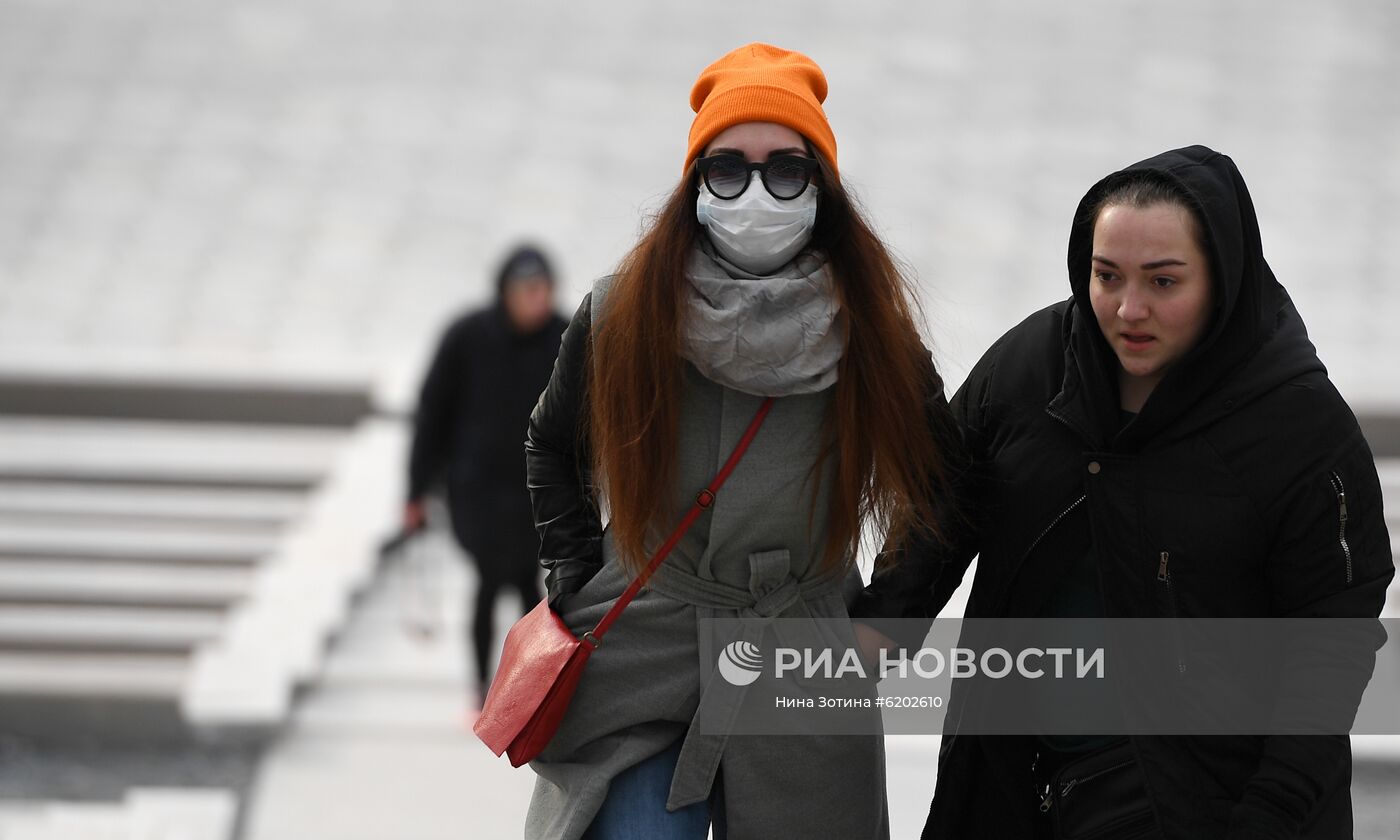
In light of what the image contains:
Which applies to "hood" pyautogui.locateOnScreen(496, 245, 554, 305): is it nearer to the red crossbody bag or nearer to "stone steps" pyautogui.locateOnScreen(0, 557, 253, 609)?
"stone steps" pyautogui.locateOnScreen(0, 557, 253, 609)

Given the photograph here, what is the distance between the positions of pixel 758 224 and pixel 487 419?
298 centimetres

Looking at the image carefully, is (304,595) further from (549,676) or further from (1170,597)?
(1170,597)

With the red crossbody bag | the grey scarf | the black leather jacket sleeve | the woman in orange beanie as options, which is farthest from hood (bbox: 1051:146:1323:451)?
the black leather jacket sleeve

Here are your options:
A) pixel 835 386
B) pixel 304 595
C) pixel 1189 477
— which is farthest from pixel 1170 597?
pixel 304 595

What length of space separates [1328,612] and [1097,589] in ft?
1.15

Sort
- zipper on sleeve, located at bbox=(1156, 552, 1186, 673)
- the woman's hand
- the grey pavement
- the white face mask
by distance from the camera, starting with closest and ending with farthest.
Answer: zipper on sleeve, located at bbox=(1156, 552, 1186, 673) < the white face mask < the woman's hand < the grey pavement

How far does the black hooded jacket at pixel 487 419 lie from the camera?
17.9 ft

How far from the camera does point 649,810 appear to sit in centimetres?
269

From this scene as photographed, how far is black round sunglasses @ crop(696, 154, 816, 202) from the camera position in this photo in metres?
2.61

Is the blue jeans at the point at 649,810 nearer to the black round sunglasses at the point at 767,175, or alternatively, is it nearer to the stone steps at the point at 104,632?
the black round sunglasses at the point at 767,175

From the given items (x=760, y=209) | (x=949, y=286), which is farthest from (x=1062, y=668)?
(x=949, y=286)

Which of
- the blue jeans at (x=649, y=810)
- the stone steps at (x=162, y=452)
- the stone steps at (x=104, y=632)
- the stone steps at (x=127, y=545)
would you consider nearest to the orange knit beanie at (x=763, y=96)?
the blue jeans at (x=649, y=810)

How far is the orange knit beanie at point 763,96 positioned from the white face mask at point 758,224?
87 millimetres

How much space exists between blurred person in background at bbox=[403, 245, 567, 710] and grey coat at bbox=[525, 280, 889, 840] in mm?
2704
